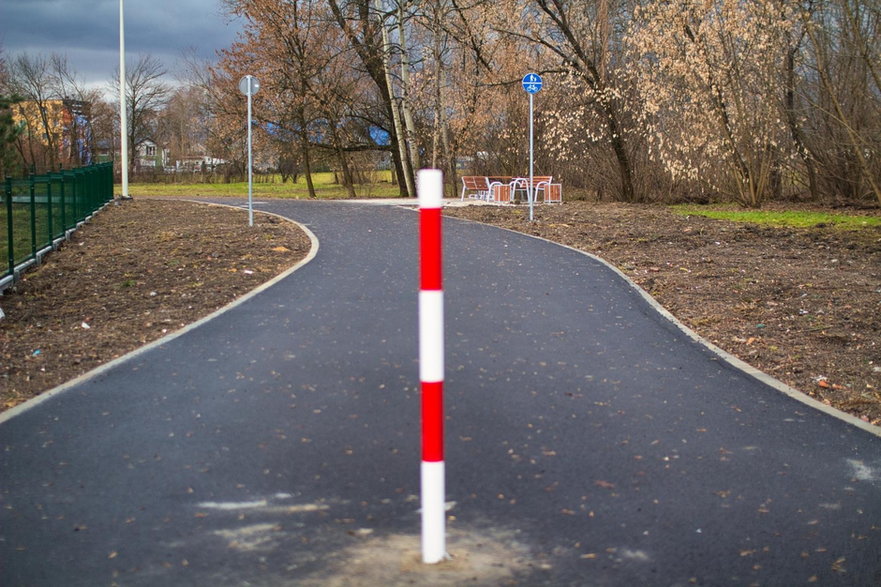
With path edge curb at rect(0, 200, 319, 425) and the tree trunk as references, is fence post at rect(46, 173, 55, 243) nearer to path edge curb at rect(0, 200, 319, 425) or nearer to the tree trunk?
path edge curb at rect(0, 200, 319, 425)

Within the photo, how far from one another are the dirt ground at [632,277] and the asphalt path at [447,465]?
70cm

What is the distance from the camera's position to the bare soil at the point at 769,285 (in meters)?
7.96

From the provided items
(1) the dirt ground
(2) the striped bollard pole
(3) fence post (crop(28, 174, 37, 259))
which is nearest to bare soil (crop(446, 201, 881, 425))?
(1) the dirt ground

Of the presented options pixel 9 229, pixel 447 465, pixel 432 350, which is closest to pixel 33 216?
pixel 9 229

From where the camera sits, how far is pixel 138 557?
4.06 metres

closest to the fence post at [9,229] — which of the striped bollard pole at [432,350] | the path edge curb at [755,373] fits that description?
the path edge curb at [755,373]

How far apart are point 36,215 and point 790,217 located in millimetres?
16511

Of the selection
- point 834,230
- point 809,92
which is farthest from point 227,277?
point 809,92

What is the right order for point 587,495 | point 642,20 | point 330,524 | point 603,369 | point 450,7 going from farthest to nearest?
1. point 450,7
2. point 642,20
3. point 603,369
4. point 587,495
5. point 330,524

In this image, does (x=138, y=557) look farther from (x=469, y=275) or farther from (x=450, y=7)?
(x=450, y=7)

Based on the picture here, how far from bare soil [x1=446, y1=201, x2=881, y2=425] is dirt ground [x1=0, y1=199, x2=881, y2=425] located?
0.02 metres

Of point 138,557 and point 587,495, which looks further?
point 587,495

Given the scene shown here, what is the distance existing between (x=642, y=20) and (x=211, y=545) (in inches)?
1009

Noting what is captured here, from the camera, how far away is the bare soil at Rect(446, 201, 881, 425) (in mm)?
7961
